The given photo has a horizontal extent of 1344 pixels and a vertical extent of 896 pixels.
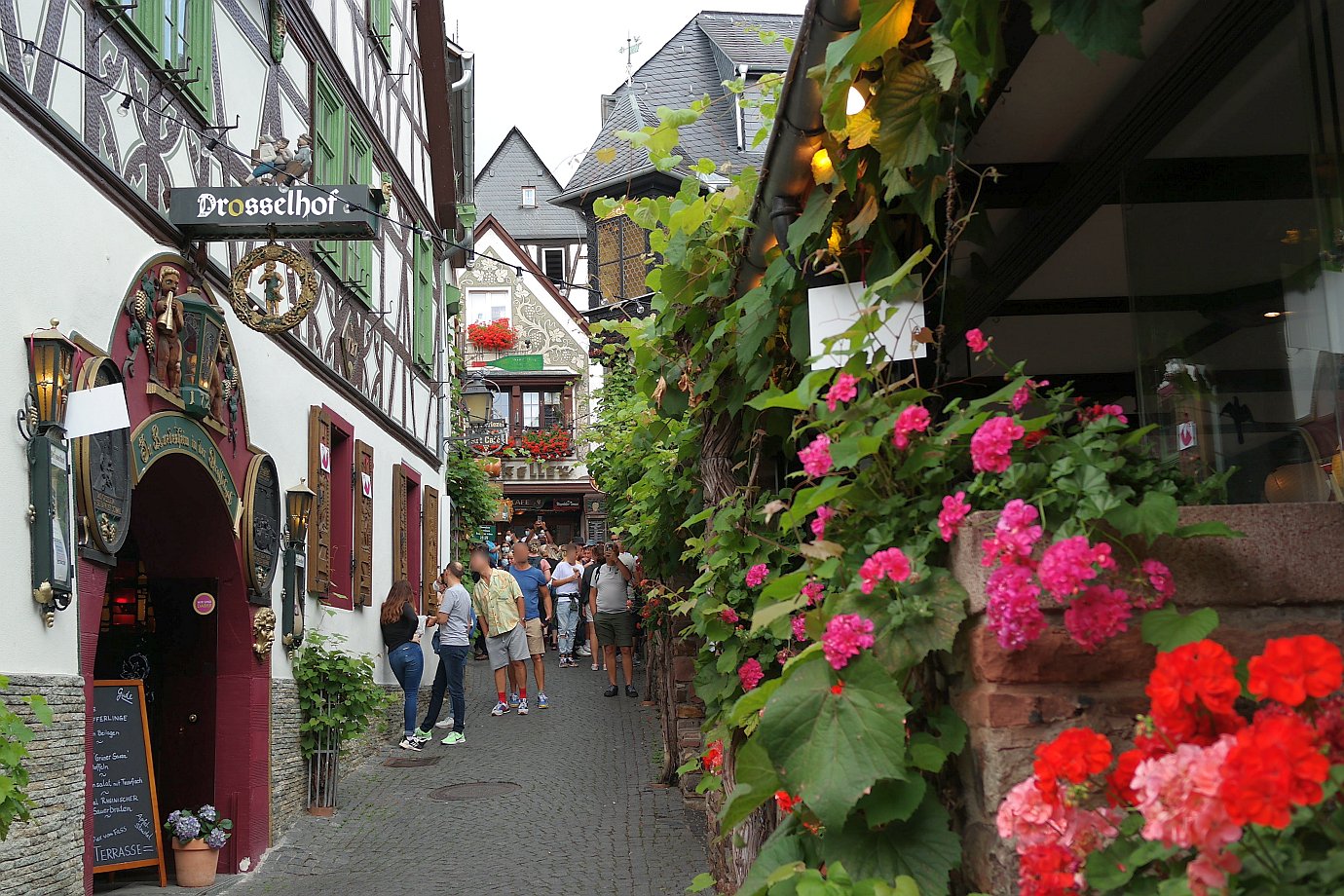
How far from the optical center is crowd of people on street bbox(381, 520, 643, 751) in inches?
457

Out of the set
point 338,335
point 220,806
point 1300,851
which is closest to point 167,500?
point 220,806

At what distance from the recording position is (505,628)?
12289 mm

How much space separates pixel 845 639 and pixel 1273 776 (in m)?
1.06

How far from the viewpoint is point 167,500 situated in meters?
7.55

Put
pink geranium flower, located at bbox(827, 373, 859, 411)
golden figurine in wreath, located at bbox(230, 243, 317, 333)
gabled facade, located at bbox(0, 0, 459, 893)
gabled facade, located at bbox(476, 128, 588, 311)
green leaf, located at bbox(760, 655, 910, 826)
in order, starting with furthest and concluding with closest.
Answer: gabled facade, located at bbox(476, 128, 588, 311)
golden figurine in wreath, located at bbox(230, 243, 317, 333)
gabled facade, located at bbox(0, 0, 459, 893)
pink geranium flower, located at bbox(827, 373, 859, 411)
green leaf, located at bbox(760, 655, 910, 826)

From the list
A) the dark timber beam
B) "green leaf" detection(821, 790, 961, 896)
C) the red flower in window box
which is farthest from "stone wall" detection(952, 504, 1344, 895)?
the red flower in window box

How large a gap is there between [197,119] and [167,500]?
2.08 meters

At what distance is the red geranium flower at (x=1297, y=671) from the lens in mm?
1567

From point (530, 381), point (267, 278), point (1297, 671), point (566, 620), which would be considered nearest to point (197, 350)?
point (267, 278)

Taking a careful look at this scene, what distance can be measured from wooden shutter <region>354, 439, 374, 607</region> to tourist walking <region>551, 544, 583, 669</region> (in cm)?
530

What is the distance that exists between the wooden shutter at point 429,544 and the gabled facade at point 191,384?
6.06 ft

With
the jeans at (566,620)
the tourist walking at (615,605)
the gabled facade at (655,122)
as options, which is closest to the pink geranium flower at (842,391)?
the tourist walking at (615,605)

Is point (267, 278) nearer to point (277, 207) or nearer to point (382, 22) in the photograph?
point (277, 207)

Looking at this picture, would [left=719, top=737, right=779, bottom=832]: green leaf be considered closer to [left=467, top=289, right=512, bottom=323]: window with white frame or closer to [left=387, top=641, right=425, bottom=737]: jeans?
[left=387, top=641, right=425, bottom=737]: jeans
